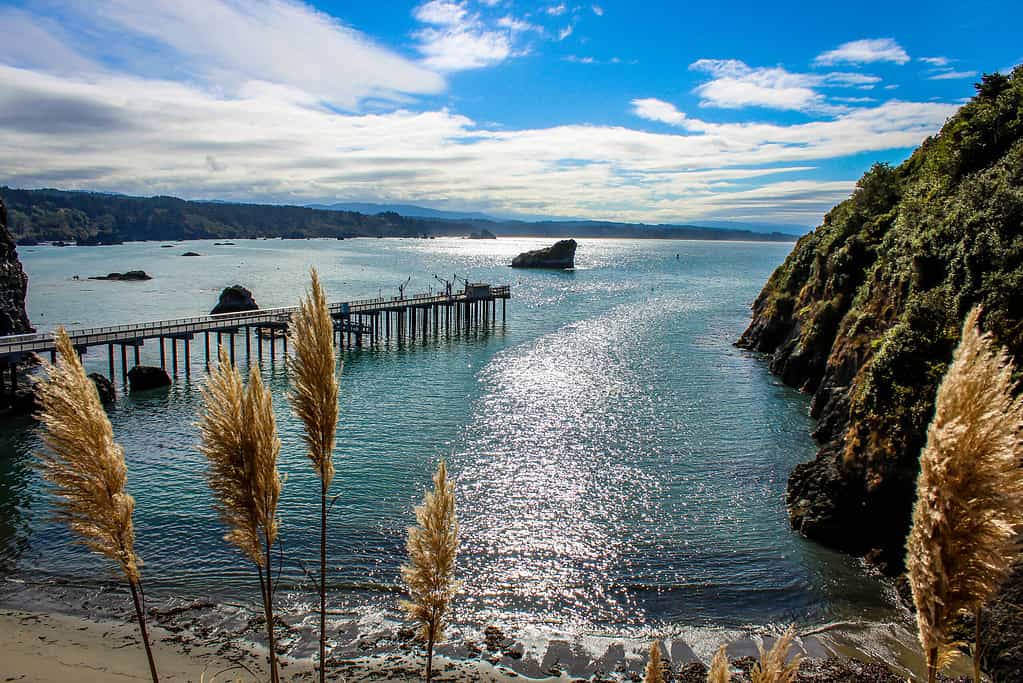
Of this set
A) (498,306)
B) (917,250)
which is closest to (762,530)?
(917,250)

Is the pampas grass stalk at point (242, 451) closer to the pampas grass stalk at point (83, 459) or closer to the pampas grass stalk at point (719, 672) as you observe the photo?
the pampas grass stalk at point (83, 459)

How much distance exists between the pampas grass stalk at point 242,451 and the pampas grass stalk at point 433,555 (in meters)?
1.32

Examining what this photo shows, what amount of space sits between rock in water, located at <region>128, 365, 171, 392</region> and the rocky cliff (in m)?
39.7

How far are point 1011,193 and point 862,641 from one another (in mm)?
17370

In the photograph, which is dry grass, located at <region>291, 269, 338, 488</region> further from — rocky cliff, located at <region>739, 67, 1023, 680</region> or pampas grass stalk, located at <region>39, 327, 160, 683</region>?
rocky cliff, located at <region>739, 67, 1023, 680</region>

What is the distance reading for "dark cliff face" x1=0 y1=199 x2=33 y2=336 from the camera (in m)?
60.3

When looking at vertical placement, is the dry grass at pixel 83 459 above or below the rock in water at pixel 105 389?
above

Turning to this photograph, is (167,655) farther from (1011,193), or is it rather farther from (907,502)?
(1011,193)

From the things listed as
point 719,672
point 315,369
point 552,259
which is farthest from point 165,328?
point 552,259

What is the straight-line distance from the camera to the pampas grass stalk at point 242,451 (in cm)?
589

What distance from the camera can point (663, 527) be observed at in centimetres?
2511

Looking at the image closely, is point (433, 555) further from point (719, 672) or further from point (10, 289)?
point (10, 289)

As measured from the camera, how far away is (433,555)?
20.9 feet

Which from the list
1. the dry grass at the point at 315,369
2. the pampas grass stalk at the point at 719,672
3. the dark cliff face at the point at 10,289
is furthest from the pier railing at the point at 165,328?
the pampas grass stalk at the point at 719,672
